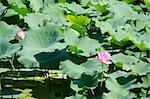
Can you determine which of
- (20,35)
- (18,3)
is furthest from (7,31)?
(18,3)

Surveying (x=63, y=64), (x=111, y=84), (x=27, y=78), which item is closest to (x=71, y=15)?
(x=27, y=78)

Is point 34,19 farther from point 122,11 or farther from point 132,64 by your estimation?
point 132,64

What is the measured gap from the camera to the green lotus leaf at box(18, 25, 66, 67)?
7.33 ft

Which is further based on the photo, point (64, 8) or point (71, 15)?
point (64, 8)

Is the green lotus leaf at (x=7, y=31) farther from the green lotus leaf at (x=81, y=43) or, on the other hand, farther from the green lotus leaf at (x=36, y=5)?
the green lotus leaf at (x=36, y=5)

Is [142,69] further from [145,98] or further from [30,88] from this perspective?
[30,88]

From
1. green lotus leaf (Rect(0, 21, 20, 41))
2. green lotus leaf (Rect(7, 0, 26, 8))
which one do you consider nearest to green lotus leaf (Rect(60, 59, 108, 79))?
green lotus leaf (Rect(0, 21, 20, 41))

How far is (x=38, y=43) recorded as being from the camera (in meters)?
2.45

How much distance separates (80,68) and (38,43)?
344 mm

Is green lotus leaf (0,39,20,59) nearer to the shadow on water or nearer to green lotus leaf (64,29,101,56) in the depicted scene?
the shadow on water

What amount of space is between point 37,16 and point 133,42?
717 millimetres

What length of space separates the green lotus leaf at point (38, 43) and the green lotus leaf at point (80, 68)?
150 mm

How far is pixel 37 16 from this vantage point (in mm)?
2896

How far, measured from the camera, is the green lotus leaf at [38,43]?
2234 mm
